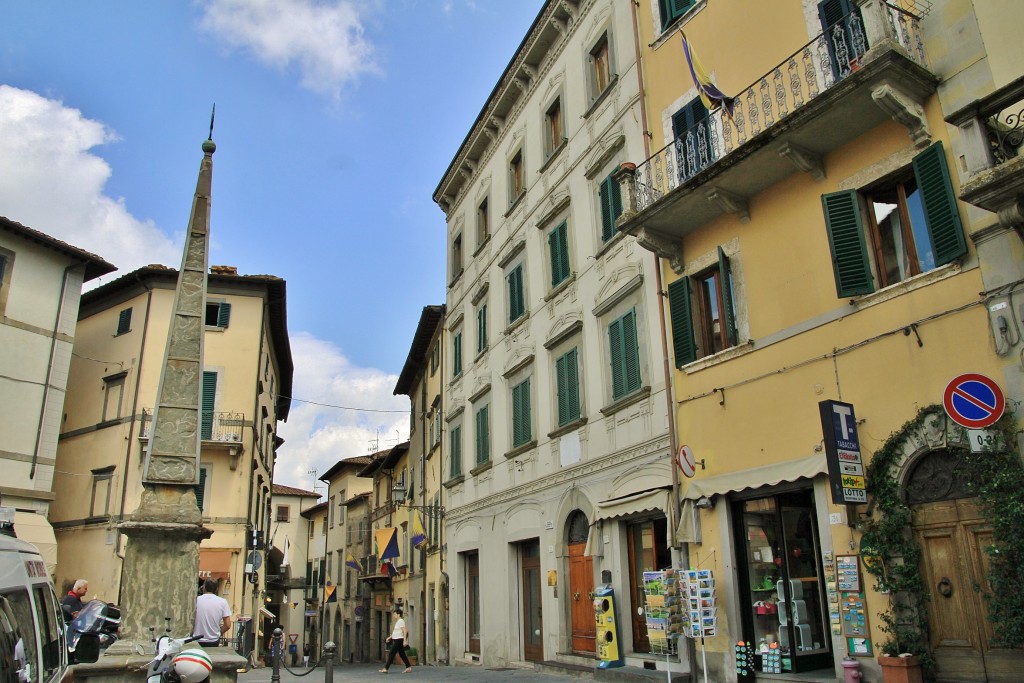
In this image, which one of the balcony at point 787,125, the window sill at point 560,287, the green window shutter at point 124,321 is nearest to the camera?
the balcony at point 787,125

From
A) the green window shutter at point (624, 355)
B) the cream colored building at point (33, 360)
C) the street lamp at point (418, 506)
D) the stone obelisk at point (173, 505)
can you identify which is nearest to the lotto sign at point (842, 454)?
the green window shutter at point (624, 355)

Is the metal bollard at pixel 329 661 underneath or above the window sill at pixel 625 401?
underneath

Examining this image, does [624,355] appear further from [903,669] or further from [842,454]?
[903,669]

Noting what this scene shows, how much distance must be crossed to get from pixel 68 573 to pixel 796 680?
960 inches

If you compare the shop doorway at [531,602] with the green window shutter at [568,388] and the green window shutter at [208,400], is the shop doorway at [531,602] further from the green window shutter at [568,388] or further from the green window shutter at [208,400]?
the green window shutter at [208,400]

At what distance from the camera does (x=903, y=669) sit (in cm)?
855

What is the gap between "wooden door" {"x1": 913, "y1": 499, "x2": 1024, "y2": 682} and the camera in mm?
8289

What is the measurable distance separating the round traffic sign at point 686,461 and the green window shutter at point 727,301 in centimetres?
176

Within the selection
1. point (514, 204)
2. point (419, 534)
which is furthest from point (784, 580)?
point (419, 534)

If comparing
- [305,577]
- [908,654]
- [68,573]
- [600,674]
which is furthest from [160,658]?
[305,577]

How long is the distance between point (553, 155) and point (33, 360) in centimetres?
1641

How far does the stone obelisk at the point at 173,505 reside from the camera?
888cm

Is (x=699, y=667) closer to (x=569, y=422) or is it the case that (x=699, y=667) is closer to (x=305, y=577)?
(x=569, y=422)

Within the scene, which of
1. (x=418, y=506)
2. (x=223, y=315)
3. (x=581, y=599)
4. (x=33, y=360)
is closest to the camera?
(x=581, y=599)
